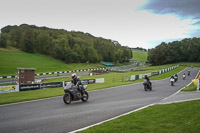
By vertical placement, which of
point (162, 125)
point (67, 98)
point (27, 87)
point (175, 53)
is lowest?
point (27, 87)

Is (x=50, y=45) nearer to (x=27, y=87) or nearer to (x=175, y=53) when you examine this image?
(x=175, y=53)

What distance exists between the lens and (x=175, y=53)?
4498 inches

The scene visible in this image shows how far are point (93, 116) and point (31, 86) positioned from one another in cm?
1631

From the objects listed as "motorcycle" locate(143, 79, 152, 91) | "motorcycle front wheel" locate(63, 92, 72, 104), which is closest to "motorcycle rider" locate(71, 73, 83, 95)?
"motorcycle front wheel" locate(63, 92, 72, 104)

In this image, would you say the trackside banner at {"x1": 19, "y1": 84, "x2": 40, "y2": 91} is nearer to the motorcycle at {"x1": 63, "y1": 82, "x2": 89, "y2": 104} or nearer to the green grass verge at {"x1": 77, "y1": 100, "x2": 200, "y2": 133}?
the motorcycle at {"x1": 63, "y1": 82, "x2": 89, "y2": 104}

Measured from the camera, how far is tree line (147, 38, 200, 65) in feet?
365

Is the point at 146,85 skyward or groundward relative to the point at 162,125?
groundward

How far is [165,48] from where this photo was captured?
114125 mm

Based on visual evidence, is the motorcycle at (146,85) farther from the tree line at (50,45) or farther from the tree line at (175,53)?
the tree line at (175,53)

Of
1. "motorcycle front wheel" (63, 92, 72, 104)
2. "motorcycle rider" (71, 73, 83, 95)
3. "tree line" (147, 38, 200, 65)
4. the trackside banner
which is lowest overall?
the trackside banner

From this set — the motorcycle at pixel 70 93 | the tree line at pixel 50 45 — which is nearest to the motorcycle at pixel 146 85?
the motorcycle at pixel 70 93

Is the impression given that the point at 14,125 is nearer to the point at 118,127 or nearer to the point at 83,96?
the point at 118,127

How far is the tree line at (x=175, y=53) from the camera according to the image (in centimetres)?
11119

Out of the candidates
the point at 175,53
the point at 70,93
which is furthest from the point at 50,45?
the point at 70,93
